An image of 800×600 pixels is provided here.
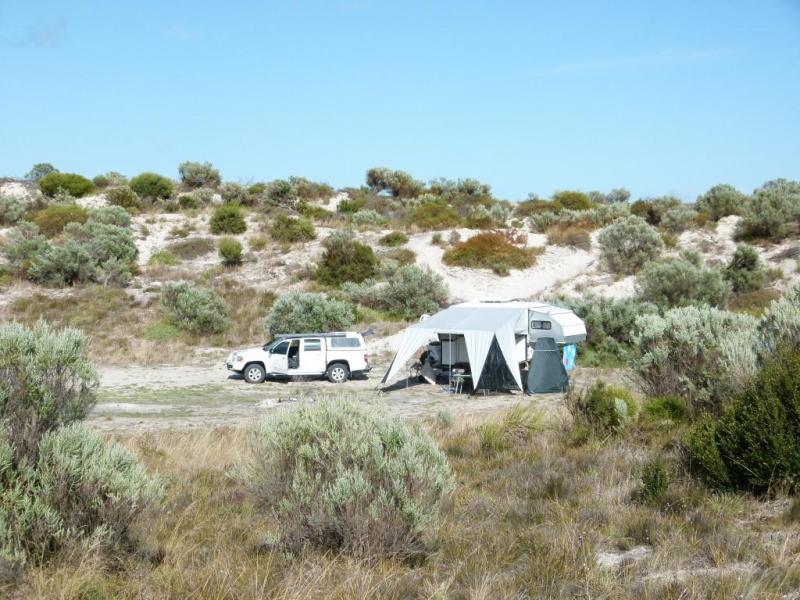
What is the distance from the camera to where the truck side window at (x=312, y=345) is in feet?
73.5

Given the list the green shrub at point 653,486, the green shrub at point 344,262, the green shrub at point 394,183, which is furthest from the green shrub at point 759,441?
the green shrub at point 394,183

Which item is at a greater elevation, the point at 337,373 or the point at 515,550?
the point at 515,550

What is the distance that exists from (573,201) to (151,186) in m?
28.7

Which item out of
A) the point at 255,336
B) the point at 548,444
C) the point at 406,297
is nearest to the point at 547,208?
the point at 406,297

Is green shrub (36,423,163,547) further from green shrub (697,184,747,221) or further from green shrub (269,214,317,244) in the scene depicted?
green shrub (697,184,747,221)

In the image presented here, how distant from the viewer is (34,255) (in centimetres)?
3456

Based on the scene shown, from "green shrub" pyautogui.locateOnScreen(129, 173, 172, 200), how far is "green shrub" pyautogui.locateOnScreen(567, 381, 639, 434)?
46.1 metres

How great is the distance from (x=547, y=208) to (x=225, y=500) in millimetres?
46931

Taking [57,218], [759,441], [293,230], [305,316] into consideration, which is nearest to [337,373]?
[305,316]

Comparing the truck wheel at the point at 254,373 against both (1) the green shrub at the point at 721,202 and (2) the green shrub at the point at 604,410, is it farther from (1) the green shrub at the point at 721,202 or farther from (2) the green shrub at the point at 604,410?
(1) the green shrub at the point at 721,202

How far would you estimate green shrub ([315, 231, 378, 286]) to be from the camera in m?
35.0

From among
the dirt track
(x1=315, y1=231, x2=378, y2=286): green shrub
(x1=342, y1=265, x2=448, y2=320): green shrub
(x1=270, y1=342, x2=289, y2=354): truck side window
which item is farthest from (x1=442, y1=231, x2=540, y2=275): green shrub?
(x1=270, y1=342, x2=289, y2=354): truck side window

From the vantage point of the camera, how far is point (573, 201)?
180 ft

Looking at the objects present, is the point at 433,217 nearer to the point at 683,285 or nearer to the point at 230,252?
the point at 230,252
